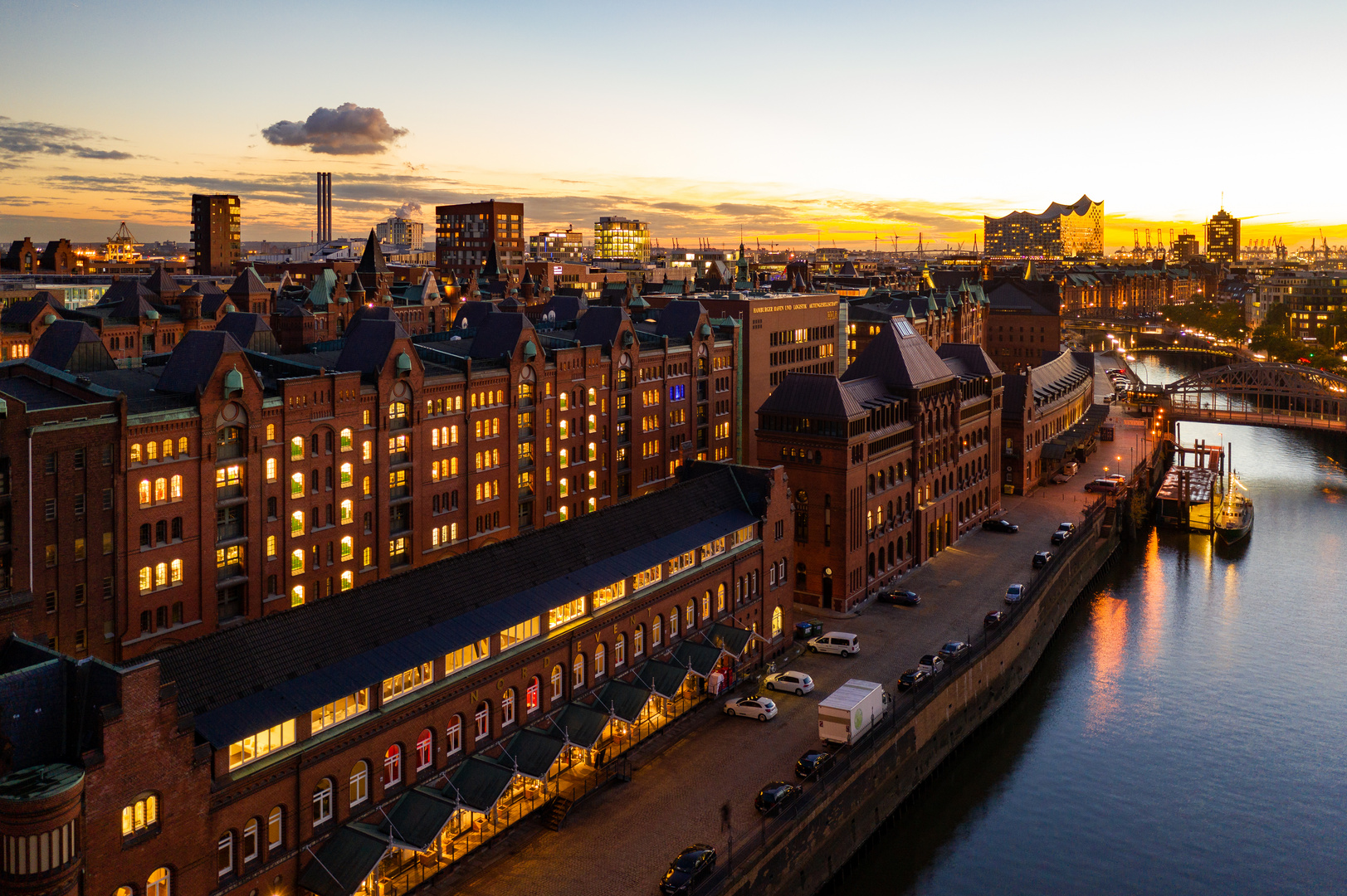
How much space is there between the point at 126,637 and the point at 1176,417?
145334mm

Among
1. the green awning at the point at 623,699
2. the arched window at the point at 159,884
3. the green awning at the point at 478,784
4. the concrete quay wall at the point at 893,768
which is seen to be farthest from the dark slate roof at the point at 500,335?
the arched window at the point at 159,884

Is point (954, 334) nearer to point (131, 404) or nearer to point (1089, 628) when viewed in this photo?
point (1089, 628)

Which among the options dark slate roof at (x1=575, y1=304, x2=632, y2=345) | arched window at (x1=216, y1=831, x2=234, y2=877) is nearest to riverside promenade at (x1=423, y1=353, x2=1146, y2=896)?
arched window at (x1=216, y1=831, x2=234, y2=877)

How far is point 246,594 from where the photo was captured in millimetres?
69250

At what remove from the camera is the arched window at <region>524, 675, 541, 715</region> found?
1983 inches

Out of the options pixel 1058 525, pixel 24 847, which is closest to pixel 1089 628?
pixel 1058 525

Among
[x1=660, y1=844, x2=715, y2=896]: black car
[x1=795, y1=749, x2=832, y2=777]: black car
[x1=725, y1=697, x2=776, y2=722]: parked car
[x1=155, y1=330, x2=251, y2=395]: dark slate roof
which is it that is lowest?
[x1=660, y1=844, x2=715, y2=896]: black car

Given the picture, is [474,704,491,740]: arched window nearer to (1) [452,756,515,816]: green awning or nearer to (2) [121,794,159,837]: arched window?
(1) [452,756,515,816]: green awning

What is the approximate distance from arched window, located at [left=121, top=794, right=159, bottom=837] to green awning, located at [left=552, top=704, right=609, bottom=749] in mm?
19377

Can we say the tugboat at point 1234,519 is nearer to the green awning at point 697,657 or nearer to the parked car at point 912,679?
the parked car at point 912,679

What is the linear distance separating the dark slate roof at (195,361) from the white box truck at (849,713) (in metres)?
41.6

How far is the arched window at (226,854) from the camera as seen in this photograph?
3728cm

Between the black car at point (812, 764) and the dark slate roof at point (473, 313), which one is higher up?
the dark slate roof at point (473, 313)

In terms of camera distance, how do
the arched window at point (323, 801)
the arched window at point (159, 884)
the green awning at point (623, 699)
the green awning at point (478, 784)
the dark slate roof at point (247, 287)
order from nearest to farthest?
1. the arched window at point (159, 884)
2. the arched window at point (323, 801)
3. the green awning at point (478, 784)
4. the green awning at point (623, 699)
5. the dark slate roof at point (247, 287)
